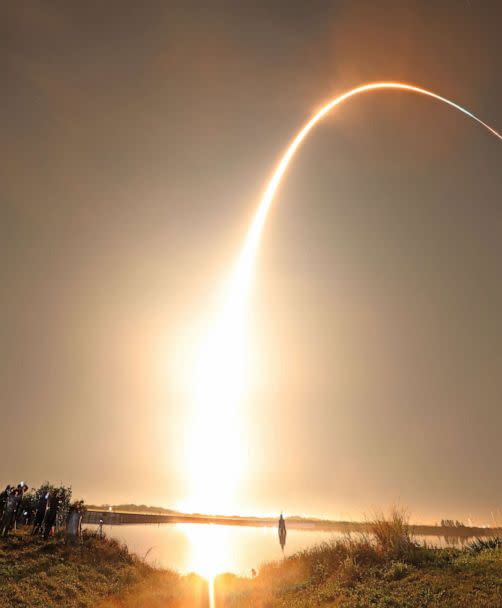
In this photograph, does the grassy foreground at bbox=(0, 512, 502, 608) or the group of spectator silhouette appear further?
the group of spectator silhouette

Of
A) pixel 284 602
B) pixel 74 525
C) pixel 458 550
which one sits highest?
pixel 74 525

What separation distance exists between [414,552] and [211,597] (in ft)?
31.0

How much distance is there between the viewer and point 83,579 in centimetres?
2252

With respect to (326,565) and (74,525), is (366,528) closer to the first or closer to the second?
(326,565)

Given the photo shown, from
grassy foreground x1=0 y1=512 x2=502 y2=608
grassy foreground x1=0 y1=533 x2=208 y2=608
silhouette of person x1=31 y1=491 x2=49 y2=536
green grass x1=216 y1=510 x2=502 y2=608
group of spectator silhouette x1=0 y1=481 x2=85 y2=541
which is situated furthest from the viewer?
silhouette of person x1=31 y1=491 x2=49 y2=536

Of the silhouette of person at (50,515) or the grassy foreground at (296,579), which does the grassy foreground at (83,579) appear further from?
the silhouette of person at (50,515)

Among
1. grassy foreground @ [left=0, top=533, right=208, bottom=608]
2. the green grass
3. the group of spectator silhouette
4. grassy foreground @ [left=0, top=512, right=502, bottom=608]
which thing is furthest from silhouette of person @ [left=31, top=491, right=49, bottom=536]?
the green grass

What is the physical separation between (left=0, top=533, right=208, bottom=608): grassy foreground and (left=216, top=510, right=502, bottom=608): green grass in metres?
2.16

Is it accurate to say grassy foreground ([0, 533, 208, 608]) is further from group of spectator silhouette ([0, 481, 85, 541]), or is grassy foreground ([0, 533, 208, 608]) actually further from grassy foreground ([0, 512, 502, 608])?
group of spectator silhouette ([0, 481, 85, 541])

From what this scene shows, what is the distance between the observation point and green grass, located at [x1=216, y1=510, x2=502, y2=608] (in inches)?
575

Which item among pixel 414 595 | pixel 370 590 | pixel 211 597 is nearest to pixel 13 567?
pixel 211 597

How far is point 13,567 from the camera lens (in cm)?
2119

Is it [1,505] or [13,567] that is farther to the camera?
[1,505]

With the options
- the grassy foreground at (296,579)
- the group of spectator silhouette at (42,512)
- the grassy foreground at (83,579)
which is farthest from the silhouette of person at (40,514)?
the grassy foreground at (296,579)
